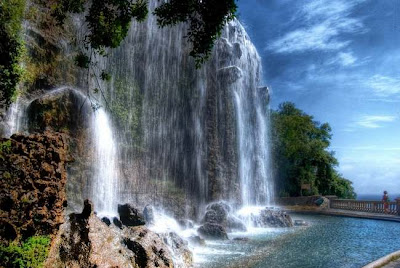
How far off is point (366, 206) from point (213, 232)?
1974 centimetres

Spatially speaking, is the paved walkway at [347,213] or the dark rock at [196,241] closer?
the dark rock at [196,241]

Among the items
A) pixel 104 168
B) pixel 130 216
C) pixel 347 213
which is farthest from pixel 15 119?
pixel 347 213

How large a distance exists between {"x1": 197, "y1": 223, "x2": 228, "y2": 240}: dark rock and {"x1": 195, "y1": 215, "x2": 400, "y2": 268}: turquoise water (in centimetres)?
89

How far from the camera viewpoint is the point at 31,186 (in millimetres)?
7871

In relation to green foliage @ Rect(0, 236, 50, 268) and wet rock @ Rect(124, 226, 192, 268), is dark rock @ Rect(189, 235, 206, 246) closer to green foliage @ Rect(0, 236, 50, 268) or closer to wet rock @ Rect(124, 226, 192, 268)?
wet rock @ Rect(124, 226, 192, 268)

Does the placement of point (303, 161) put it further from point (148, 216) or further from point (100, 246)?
point (100, 246)

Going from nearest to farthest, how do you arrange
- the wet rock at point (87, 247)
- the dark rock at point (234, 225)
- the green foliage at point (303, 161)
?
the wet rock at point (87, 247)
the dark rock at point (234, 225)
the green foliage at point (303, 161)

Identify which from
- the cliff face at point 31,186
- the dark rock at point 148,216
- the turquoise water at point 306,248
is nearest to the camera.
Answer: the cliff face at point 31,186

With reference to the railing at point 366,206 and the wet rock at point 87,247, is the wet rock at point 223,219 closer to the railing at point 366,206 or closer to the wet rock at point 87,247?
the railing at point 366,206

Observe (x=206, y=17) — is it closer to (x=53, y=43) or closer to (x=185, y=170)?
(x=53, y=43)

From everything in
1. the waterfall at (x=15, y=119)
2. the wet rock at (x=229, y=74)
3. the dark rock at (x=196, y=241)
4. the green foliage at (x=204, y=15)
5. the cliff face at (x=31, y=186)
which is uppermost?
the wet rock at (x=229, y=74)

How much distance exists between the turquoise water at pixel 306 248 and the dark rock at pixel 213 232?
0.89 meters

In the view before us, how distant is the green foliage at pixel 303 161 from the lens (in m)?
48.5

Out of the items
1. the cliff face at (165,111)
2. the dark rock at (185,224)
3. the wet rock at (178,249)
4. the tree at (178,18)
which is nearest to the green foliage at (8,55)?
the tree at (178,18)
